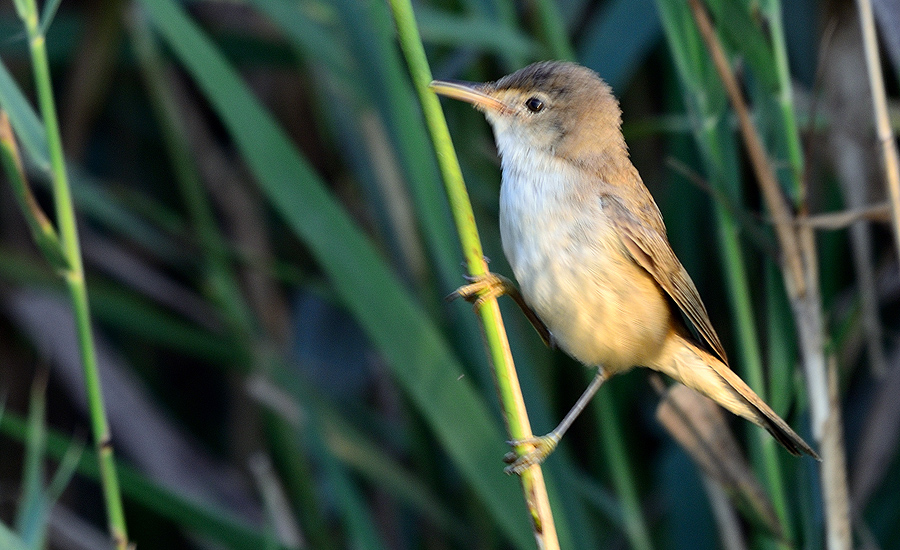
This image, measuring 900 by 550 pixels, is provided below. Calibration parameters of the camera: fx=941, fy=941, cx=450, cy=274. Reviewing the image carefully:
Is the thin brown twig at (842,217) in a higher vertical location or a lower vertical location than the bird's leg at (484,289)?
higher

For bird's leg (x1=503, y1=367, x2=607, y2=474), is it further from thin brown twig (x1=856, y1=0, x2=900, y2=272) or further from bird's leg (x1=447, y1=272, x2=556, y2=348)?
thin brown twig (x1=856, y1=0, x2=900, y2=272)

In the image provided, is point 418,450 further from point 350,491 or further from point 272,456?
point 272,456

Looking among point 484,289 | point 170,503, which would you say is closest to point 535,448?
point 484,289

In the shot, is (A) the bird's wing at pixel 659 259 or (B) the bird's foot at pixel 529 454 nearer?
(B) the bird's foot at pixel 529 454

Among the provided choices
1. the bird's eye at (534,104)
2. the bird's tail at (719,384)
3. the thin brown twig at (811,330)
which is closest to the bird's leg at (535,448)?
the bird's tail at (719,384)

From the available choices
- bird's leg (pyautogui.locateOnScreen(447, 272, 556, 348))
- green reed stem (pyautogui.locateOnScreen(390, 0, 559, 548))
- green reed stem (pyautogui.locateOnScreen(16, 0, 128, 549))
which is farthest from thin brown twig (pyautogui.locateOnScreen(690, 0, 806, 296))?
green reed stem (pyautogui.locateOnScreen(16, 0, 128, 549))

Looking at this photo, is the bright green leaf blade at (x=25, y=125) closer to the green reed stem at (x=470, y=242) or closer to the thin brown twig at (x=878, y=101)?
the green reed stem at (x=470, y=242)

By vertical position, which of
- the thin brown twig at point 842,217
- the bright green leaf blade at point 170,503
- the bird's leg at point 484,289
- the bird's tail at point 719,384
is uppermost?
the thin brown twig at point 842,217

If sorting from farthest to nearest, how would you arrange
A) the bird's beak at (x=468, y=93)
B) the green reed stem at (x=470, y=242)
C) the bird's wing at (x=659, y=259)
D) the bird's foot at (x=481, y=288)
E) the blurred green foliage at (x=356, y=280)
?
the blurred green foliage at (x=356, y=280)
the bird's wing at (x=659, y=259)
the bird's beak at (x=468, y=93)
the bird's foot at (x=481, y=288)
the green reed stem at (x=470, y=242)
